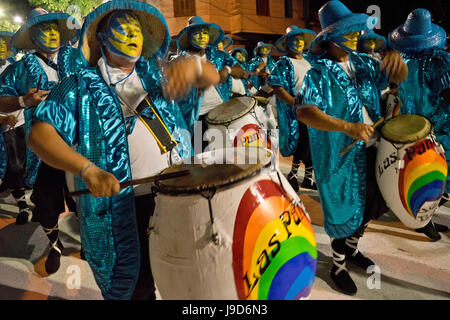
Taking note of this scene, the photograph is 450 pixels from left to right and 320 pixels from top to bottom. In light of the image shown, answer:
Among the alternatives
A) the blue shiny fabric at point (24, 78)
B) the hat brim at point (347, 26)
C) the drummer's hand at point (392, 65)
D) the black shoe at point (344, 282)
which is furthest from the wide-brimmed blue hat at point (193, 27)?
the black shoe at point (344, 282)

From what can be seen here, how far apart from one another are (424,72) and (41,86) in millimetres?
3493

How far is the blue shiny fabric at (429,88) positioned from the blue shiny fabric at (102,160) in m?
2.56

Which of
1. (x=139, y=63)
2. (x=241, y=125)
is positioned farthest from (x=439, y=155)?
(x=139, y=63)

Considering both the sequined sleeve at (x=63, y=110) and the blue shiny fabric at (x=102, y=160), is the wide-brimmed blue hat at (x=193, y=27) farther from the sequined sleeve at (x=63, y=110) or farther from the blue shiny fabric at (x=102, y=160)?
the sequined sleeve at (x=63, y=110)

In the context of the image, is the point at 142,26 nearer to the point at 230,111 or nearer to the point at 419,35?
the point at 230,111

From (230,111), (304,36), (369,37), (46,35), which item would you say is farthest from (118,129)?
(369,37)

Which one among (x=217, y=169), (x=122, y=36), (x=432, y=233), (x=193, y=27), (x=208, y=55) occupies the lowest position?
(x=432, y=233)

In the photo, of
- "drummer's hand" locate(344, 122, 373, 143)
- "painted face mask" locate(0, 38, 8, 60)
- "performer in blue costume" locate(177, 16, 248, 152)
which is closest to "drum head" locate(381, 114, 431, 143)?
"drummer's hand" locate(344, 122, 373, 143)

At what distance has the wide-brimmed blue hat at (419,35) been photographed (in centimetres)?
307

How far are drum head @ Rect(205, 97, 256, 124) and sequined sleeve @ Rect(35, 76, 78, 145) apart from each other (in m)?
2.07

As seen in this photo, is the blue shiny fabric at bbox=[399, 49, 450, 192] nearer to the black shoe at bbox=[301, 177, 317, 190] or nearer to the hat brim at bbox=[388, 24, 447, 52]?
the hat brim at bbox=[388, 24, 447, 52]

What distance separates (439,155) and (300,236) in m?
1.47

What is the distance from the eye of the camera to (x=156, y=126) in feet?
5.45

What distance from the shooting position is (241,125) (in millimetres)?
3422
